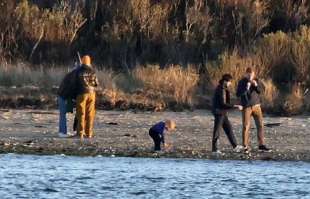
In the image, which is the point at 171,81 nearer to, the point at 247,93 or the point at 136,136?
the point at 136,136

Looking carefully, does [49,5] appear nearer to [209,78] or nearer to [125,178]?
[209,78]

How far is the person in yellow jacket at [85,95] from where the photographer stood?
24562mm

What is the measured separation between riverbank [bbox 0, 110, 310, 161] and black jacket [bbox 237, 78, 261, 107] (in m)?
1.08

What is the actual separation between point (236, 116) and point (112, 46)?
34.3ft

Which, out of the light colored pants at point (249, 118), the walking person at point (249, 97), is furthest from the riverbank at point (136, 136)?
the walking person at point (249, 97)

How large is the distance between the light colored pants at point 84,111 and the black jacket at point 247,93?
134 inches

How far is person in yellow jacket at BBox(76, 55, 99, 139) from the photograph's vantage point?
80.6ft

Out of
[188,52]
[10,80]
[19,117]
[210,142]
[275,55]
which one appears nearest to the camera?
[210,142]

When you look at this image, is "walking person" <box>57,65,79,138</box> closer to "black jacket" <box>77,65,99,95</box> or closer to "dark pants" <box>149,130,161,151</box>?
"black jacket" <box>77,65,99,95</box>

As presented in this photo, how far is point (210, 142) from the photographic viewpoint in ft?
84.5

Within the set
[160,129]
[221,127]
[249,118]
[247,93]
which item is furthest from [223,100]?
[160,129]

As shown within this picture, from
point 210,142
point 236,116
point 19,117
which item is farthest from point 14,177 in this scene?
point 236,116

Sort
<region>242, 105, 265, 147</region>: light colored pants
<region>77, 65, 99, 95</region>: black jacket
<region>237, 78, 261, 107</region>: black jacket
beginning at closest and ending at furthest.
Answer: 1. <region>237, 78, 261, 107</region>: black jacket
2. <region>242, 105, 265, 147</region>: light colored pants
3. <region>77, 65, 99, 95</region>: black jacket

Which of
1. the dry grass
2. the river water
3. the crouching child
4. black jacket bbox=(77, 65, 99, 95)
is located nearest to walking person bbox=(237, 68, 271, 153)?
the river water
